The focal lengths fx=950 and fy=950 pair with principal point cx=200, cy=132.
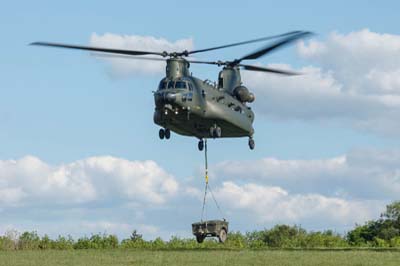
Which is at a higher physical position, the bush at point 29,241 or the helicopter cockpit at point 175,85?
the helicopter cockpit at point 175,85

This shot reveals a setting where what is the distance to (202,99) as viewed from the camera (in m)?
54.2

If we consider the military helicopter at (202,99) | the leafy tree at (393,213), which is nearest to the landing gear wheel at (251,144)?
the military helicopter at (202,99)

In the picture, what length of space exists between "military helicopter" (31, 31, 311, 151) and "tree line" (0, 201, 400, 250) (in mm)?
8564

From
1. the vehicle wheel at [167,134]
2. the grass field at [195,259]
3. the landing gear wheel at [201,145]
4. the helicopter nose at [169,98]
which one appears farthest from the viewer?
the landing gear wheel at [201,145]

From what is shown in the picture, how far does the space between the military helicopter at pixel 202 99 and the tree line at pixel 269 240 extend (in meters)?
8.56

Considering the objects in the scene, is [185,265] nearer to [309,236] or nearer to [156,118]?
[156,118]

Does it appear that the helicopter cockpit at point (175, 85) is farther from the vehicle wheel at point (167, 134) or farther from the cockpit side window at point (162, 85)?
the vehicle wheel at point (167, 134)

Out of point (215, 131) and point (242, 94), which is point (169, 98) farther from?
point (242, 94)

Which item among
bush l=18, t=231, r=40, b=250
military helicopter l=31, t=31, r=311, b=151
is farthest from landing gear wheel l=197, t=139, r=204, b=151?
bush l=18, t=231, r=40, b=250

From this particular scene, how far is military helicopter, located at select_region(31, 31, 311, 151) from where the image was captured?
52312 millimetres

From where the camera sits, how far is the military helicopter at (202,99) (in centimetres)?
5231

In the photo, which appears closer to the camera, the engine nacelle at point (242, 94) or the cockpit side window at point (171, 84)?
the cockpit side window at point (171, 84)

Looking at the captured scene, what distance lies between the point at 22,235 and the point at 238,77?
16.9 m

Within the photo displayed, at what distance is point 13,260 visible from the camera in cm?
4291
